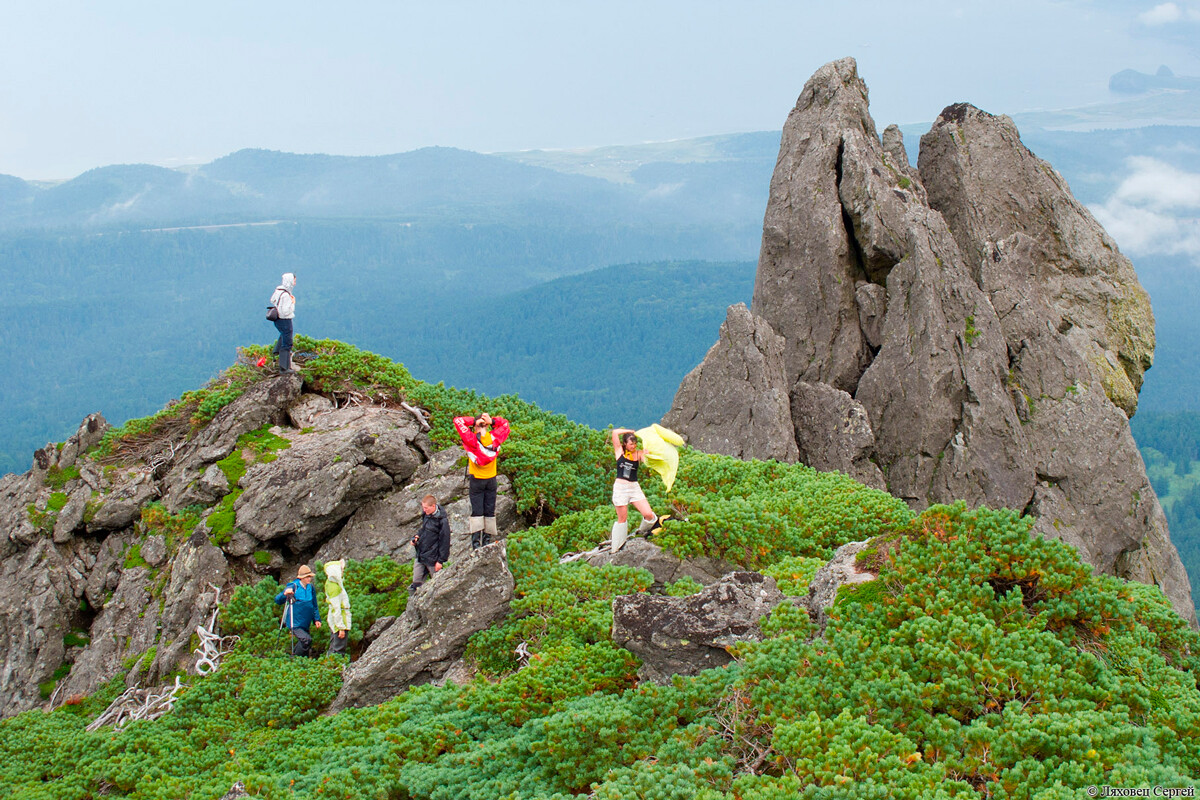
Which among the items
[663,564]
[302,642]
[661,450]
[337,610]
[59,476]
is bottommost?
[302,642]

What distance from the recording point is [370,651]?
47.6 feet

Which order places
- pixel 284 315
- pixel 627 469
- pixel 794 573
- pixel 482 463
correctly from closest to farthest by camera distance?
pixel 794 573 < pixel 627 469 < pixel 482 463 < pixel 284 315

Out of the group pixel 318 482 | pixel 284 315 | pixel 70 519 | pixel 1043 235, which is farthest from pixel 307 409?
pixel 1043 235

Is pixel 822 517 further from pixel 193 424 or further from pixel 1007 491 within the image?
pixel 193 424

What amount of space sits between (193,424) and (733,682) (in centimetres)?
1901

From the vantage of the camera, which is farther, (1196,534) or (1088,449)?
(1196,534)

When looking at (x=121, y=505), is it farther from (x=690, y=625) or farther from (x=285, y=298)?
(x=690, y=625)

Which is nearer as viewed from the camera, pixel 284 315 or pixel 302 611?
pixel 302 611

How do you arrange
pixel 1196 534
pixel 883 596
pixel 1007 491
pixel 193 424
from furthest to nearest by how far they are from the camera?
1. pixel 1196 534
2. pixel 1007 491
3. pixel 193 424
4. pixel 883 596

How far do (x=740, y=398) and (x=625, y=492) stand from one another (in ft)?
48.1

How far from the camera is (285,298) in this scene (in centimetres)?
2291

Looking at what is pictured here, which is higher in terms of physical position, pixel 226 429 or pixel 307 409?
pixel 307 409

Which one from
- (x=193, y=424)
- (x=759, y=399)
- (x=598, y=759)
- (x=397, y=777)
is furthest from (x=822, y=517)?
(x=193, y=424)

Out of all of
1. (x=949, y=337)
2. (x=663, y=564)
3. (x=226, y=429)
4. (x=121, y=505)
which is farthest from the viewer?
(x=949, y=337)
